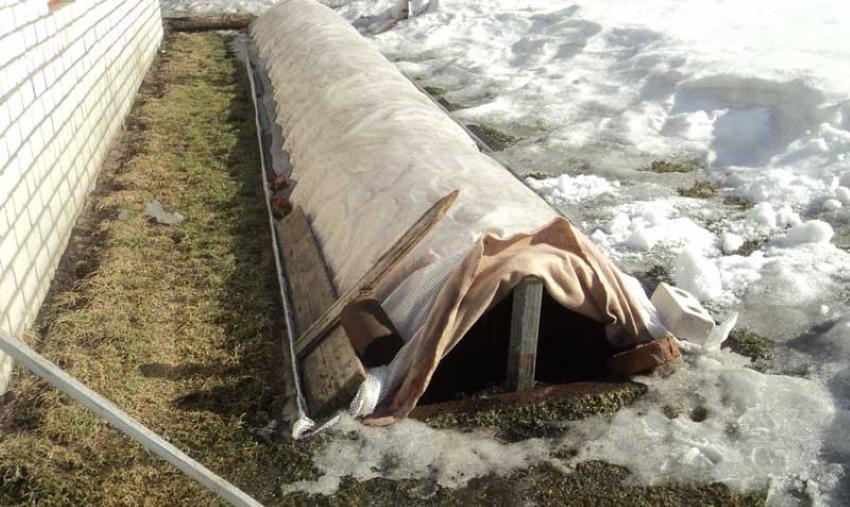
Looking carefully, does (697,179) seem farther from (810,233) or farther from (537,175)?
(810,233)

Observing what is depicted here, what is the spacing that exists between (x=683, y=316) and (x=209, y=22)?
12.5 m

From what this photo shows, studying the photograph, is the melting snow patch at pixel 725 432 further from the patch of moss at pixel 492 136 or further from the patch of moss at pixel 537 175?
the patch of moss at pixel 492 136

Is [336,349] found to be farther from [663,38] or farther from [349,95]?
[663,38]

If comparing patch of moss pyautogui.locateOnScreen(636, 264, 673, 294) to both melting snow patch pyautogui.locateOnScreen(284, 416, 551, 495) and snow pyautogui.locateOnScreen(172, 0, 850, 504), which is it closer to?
snow pyautogui.locateOnScreen(172, 0, 850, 504)

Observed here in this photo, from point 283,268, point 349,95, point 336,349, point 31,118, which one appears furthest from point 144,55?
point 336,349

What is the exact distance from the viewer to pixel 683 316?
4.04 meters

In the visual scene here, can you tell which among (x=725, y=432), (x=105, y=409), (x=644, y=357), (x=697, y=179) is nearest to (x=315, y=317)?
(x=644, y=357)

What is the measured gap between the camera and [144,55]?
10.1 metres

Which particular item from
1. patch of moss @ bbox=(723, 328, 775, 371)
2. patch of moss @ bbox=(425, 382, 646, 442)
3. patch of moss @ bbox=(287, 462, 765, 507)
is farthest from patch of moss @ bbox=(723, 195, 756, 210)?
patch of moss @ bbox=(287, 462, 765, 507)

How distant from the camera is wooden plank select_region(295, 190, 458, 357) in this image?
152 inches

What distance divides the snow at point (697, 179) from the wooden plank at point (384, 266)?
0.63m

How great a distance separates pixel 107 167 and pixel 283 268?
275 centimetres

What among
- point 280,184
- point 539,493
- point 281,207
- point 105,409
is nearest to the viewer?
point 105,409

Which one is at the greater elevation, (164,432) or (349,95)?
(349,95)
